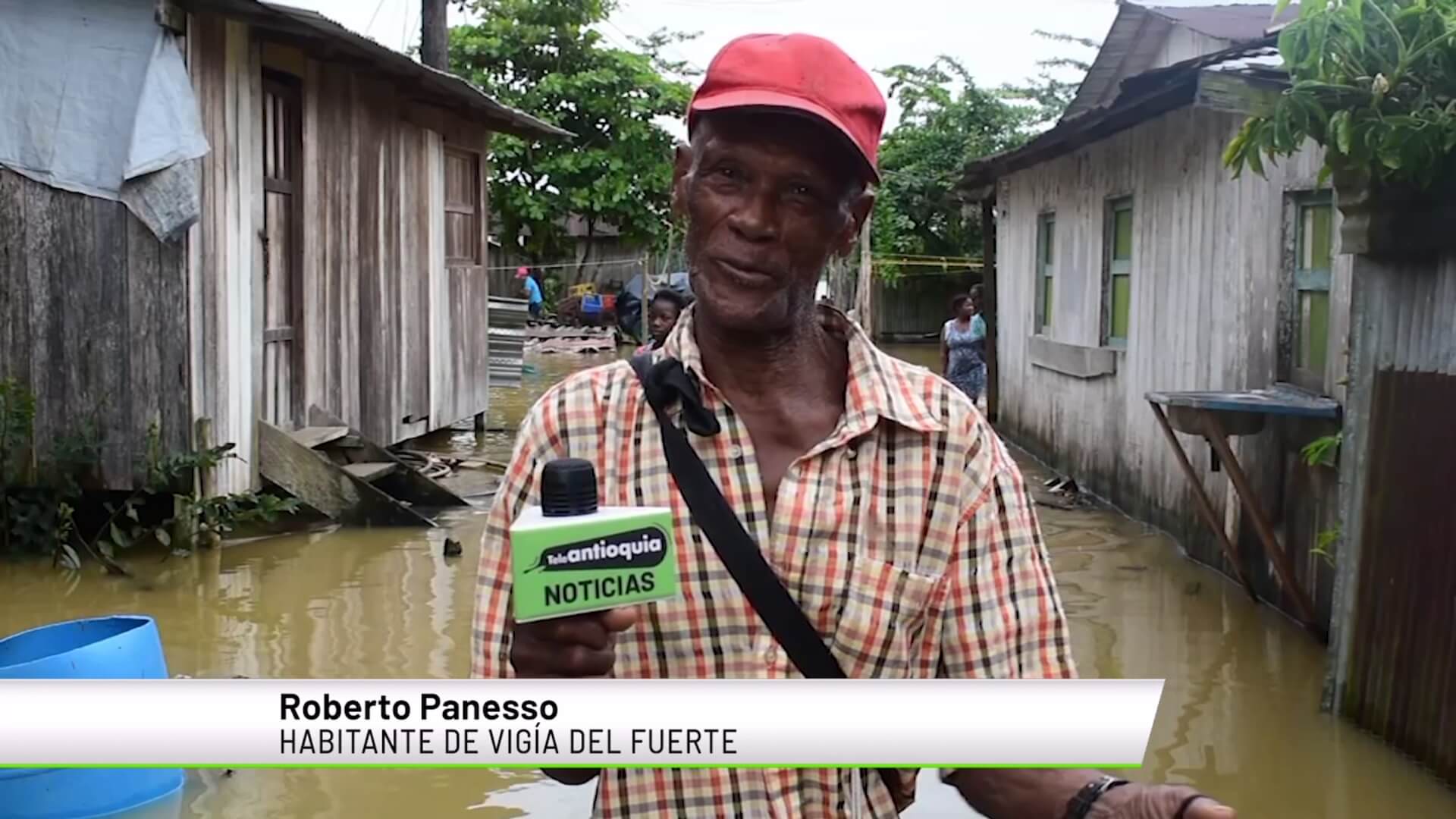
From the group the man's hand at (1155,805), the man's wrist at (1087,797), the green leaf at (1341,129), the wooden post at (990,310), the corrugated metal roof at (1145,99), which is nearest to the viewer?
the man's hand at (1155,805)

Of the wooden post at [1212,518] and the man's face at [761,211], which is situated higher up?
the man's face at [761,211]

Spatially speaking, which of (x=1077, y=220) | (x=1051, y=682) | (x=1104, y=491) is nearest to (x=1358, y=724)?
(x=1051, y=682)

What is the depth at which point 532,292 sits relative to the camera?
27.6m

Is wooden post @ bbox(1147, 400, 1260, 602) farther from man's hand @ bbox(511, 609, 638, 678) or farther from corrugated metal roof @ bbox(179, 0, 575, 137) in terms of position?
man's hand @ bbox(511, 609, 638, 678)

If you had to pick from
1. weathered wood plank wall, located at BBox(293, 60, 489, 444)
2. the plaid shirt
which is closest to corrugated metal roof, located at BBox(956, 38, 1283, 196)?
the plaid shirt

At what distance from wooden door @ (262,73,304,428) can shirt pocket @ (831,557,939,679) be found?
8.21 metres

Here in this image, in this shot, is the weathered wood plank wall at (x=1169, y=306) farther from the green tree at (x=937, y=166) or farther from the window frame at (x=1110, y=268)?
the green tree at (x=937, y=166)

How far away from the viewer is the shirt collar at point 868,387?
1.76 meters

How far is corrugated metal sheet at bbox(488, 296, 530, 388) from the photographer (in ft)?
61.8

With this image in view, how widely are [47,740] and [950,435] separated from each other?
1.17m

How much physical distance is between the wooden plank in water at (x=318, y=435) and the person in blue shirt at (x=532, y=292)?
17.4 metres

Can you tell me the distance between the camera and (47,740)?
1771 mm

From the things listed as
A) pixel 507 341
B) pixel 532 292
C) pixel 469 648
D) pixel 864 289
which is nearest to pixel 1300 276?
pixel 469 648

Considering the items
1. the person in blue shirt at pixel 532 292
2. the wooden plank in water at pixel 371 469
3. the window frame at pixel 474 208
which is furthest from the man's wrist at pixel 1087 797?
the person in blue shirt at pixel 532 292
